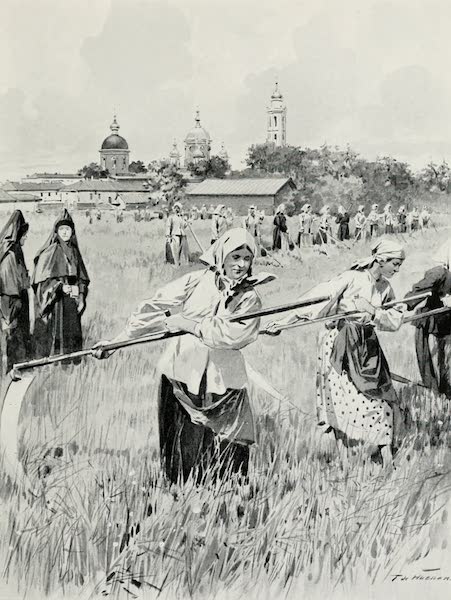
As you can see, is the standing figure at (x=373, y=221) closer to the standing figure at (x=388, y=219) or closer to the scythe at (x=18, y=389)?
the standing figure at (x=388, y=219)

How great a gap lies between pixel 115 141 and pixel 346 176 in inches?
56.4

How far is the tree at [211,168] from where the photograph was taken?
4746 millimetres

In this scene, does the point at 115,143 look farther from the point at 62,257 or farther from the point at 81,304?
the point at 81,304

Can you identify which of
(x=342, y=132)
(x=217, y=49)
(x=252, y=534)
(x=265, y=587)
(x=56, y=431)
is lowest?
(x=265, y=587)

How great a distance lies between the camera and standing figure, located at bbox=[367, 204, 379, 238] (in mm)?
4852

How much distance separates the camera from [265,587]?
178 inches

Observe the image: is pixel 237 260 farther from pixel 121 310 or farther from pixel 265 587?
pixel 265 587

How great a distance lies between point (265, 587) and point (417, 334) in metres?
1.79

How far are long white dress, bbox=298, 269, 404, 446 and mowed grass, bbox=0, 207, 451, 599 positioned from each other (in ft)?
0.25

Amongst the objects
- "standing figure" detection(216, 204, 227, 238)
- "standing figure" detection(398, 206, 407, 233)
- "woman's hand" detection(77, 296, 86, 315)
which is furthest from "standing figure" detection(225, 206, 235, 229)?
"standing figure" detection(398, 206, 407, 233)

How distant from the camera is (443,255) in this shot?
4969 millimetres

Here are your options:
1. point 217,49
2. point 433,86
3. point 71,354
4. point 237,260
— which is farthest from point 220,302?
point 433,86

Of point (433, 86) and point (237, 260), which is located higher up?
point (433, 86)
